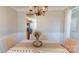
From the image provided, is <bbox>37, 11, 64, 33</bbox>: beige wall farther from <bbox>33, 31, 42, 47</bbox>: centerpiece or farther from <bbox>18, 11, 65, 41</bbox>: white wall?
<bbox>33, 31, 42, 47</bbox>: centerpiece

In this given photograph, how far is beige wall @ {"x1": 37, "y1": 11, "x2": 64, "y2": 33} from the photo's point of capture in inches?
81.6

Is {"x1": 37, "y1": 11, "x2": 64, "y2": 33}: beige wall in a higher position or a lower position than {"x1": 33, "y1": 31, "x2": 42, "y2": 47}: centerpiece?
higher

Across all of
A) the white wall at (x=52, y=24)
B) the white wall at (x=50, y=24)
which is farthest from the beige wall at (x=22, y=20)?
the white wall at (x=52, y=24)

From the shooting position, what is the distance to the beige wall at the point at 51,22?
207cm

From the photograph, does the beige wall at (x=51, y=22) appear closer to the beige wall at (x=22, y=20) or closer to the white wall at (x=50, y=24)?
the white wall at (x=50, y=24)

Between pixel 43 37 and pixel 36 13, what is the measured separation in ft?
2.05

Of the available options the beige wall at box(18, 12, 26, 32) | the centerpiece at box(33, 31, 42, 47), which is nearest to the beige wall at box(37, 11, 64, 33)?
the centerpiece at box(33, 31, 42, 47)

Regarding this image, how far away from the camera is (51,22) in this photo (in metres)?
2.26

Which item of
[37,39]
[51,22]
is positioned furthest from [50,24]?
[37,39]
